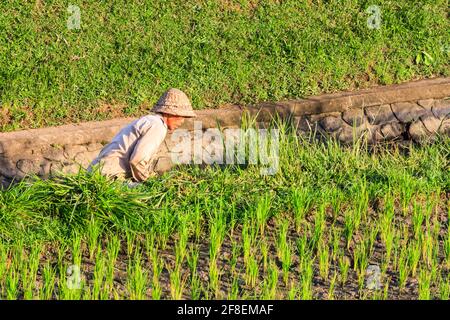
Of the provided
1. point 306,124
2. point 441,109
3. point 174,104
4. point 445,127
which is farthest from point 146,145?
point 441,109

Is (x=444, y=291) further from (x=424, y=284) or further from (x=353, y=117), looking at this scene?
(x=353, y=117)

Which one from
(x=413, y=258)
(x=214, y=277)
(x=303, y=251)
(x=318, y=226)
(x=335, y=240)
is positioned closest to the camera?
(x=214, y=277)

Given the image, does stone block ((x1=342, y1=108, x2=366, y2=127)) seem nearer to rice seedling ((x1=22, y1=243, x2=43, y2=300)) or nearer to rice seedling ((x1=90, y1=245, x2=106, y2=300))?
rice seedling ((x1=90, y1=245, x2=106, y2=300))

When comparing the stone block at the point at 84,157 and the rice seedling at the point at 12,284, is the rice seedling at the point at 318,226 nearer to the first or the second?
the rice seedling at the point at 12,284

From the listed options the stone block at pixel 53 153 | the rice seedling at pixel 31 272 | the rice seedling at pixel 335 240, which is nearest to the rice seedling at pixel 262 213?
the rice seedling at pixel 335 240

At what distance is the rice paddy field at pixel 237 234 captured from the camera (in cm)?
734

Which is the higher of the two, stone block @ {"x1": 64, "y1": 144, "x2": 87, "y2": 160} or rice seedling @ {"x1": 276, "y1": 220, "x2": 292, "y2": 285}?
stone block @ {"x1": 64, "y1": 144, "x2": 87, "y2": 160}

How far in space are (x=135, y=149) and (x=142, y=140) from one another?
0.26 ft

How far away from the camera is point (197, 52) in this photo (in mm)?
11188

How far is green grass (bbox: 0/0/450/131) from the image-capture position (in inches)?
421

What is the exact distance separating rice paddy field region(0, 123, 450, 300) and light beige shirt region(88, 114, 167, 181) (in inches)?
7.0

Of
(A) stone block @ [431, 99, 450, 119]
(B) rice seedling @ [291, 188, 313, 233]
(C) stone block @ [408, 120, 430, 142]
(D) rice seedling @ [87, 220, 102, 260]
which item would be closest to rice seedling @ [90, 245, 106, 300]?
(D) rice seedling @ [87, 220, 102, 260]
